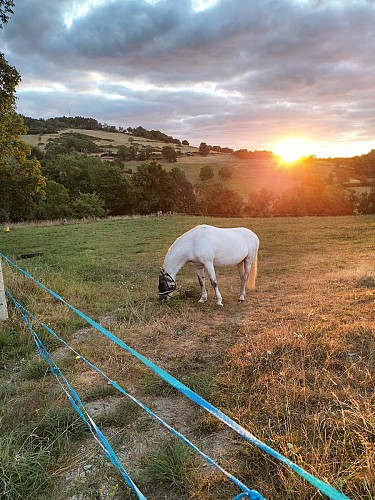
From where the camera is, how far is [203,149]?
102625 millimetres

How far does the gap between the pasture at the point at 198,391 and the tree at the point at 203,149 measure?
9616 cm

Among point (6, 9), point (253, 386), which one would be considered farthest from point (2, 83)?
point (253, 386)

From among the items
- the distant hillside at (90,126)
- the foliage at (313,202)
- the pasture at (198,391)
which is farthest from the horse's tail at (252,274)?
the distant hillside at (90,126)

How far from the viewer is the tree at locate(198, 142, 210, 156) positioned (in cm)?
10081

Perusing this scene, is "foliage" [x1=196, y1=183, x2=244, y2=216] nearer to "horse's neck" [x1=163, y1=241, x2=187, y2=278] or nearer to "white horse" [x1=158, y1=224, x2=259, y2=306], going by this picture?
"white horse" [x1=158, y1=224, x2=259, y2=306]

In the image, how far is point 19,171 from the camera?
62.3 ft

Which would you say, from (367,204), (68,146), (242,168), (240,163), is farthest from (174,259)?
(240,163)

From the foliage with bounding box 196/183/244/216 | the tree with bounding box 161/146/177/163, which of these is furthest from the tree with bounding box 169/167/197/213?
the tree with bounding box 161/146/177/163

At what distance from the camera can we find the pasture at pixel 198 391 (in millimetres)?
2631

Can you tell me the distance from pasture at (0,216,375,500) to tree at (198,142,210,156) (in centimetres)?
9616

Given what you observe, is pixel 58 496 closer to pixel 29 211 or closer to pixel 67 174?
pixel 29 211

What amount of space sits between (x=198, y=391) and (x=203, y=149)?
104 metres

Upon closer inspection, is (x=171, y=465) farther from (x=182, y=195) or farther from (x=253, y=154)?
(x=253, y=154)

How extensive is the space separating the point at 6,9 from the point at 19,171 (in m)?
7.94
